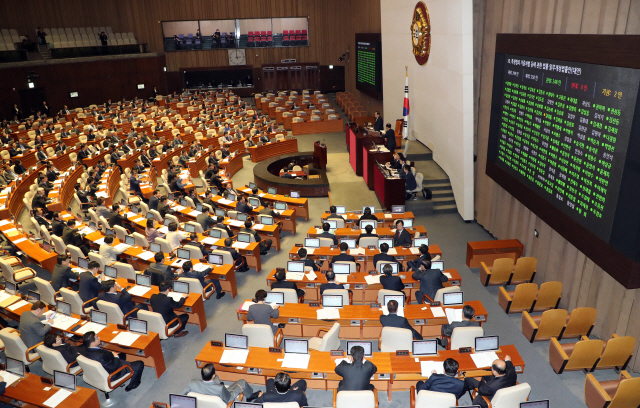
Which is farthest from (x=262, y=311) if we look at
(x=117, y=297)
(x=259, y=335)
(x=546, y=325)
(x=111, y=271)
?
(x=546, y=325)

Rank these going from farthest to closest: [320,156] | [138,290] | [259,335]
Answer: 1. [320,156]
2. [138,290]
3. [259,335]

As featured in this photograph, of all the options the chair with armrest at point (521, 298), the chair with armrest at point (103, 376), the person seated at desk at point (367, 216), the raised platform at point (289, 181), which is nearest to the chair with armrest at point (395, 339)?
the chair with armrest at point (521, 298)

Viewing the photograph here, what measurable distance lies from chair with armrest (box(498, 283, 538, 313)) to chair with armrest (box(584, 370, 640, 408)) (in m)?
2.11

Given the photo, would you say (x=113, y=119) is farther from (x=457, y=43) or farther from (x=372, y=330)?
(x=372, y=330)

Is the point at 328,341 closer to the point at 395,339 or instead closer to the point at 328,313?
the point at 328,313

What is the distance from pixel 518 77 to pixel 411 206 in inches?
215

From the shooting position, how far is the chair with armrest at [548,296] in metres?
8.52

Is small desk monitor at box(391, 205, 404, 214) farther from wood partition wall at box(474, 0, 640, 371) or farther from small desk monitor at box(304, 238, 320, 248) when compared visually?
small desk monitor at box(304, 238, 320, 248)

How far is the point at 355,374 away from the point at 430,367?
3.81ft

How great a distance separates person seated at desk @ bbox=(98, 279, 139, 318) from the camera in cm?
835

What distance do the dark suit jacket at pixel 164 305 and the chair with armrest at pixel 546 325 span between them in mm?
6313

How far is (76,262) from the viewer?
1072 cm

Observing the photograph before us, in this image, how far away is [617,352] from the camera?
6.85 meters

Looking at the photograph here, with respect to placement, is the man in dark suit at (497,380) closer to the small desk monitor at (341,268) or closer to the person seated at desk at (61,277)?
the small desk monitor at (341,268)
